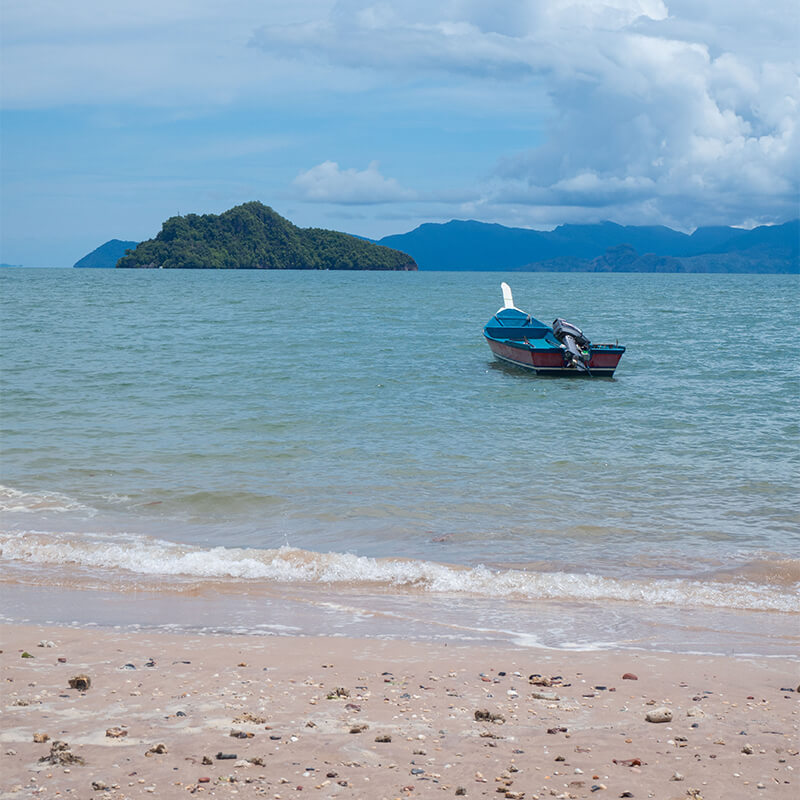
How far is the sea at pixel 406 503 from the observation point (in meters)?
8.12

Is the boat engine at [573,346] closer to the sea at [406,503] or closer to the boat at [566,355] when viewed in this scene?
the boat at [566,355]

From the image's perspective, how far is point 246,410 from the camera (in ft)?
65.0

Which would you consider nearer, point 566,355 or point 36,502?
point 36,502

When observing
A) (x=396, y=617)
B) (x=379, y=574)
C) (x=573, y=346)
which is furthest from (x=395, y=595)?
(x=573, y=346)

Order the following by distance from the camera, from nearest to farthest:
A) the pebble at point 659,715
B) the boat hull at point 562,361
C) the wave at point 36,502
Result: the pebble at point 659,715 → the wave at point 36,502 → the boat hull at point 562,361

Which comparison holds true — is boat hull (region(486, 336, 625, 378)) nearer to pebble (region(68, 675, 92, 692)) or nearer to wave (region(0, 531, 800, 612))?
wave (region(0, 531, 800, 612))

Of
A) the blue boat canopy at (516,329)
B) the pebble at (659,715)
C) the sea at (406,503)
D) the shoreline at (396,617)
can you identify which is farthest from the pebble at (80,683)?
the blue boat canopy at (516,329)

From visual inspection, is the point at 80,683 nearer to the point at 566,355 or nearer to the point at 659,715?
the point at 659,715

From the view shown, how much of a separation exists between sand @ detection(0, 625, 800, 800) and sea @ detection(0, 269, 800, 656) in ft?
2.35

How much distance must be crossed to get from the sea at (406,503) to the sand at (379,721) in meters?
0.72

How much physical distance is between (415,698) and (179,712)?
151 centimetres

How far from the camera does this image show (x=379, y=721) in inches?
209

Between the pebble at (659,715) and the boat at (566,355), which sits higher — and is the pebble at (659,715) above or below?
below

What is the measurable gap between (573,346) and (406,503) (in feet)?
52.5
